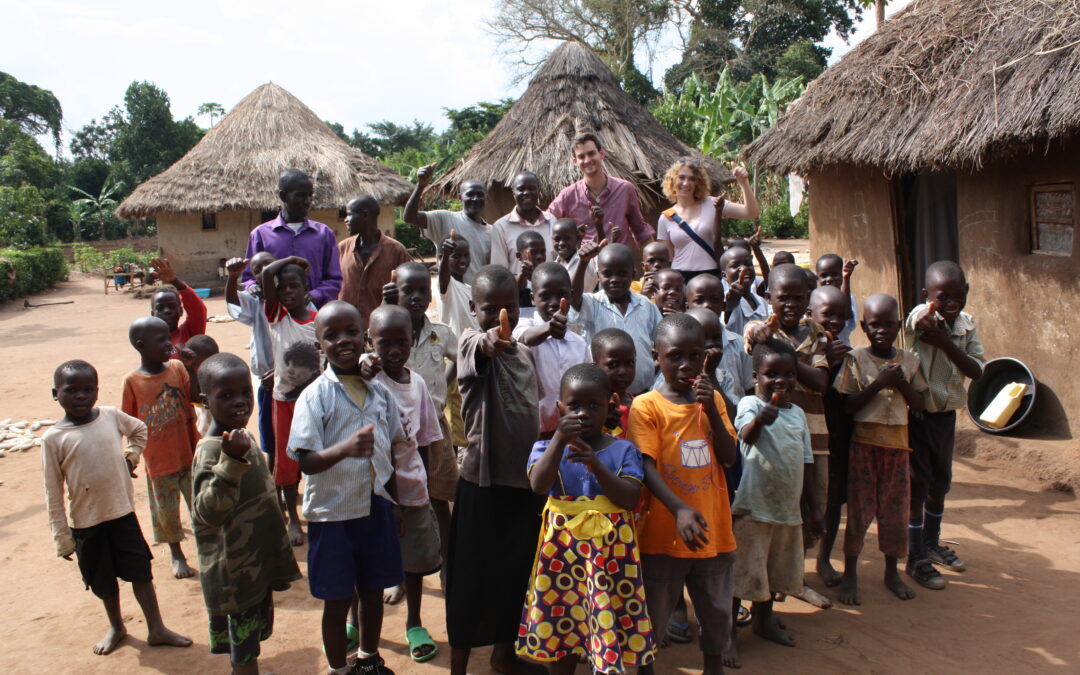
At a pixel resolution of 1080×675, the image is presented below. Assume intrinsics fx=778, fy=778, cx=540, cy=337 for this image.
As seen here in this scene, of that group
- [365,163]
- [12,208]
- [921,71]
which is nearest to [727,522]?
[921,71]

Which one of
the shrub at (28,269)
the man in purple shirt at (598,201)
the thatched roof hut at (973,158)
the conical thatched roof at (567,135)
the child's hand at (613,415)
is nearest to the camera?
the child's hand at (613,415)

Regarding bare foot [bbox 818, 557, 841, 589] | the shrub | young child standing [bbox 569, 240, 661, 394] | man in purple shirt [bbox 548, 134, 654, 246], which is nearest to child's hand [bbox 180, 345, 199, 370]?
young child standing [bbox 569, 240, 661, 394]

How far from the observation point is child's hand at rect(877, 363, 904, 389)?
3.27m

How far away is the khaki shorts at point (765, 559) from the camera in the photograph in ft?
9.64

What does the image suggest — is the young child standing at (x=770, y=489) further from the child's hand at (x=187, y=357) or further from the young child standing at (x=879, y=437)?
the child's hand at (x=187, y=357)

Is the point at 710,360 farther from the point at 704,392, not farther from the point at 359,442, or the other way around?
the point at 359,442

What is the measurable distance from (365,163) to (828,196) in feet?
45.6

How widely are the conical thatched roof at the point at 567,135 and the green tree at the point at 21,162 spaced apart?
19.0 meters

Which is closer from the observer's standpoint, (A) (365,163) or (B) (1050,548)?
(B) (1050,548)

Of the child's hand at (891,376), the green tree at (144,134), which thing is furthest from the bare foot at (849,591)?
the green tree at (144,134)

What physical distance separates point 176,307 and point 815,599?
3469 mm

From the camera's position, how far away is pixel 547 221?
463 centimetres

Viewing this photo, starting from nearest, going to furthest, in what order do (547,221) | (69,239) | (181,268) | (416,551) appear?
1. (416,551)
2. (547,221)
3. (181,268)
4. (69,239)

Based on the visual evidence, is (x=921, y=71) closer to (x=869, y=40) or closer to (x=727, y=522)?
(x=869, y=40)
